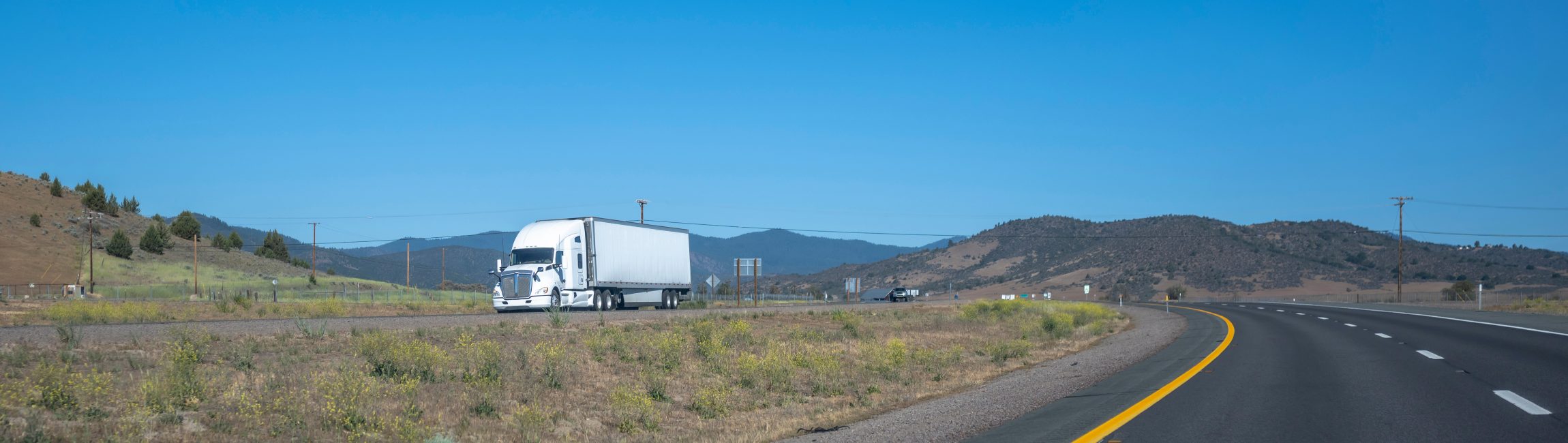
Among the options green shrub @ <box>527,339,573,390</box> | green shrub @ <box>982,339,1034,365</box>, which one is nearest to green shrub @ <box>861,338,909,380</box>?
green shrub @ <box>982,339,1034,365</box>

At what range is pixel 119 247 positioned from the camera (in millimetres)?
79562

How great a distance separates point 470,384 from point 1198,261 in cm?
12772

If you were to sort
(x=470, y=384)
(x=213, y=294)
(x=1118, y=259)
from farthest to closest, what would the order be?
(x=1118, y=259)
(x=213, y=294)
(x=470, y=384)

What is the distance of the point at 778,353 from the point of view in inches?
831

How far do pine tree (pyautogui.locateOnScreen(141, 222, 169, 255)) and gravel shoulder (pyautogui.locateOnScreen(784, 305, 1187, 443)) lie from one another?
87982 millimetres

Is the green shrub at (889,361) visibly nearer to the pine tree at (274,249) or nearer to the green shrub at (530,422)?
the green shrub at (530,422)

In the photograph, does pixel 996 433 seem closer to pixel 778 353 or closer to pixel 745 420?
pixel 745 420

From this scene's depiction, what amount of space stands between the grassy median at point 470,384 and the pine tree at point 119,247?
230 ft

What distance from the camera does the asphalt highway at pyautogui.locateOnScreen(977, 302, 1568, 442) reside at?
8.39 metres

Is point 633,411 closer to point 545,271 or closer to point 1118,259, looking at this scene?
point 545,271

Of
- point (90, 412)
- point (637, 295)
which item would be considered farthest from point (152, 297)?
point (90, 412)

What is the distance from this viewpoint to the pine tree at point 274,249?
10625 cm

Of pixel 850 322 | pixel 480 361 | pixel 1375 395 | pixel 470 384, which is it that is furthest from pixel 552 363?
pixel 850 322

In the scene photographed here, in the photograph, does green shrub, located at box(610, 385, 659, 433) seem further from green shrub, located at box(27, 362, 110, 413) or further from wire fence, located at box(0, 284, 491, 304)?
wire fence, located at box(0, 284, 491, 304)
